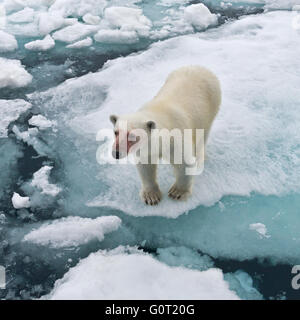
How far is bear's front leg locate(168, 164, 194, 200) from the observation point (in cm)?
246

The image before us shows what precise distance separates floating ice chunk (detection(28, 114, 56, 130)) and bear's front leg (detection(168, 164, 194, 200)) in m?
1.37

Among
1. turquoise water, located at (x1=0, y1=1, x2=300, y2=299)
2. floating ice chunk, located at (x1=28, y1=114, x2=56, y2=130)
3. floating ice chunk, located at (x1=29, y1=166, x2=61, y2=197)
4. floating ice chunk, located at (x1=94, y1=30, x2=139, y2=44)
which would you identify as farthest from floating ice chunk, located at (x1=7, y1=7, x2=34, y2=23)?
floating ice chunk, located at (x1=29, y1=166, x2=61, y2=197)

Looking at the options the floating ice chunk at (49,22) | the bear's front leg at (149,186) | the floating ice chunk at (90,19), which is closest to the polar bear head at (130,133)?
the bear's front leg at (149,186)

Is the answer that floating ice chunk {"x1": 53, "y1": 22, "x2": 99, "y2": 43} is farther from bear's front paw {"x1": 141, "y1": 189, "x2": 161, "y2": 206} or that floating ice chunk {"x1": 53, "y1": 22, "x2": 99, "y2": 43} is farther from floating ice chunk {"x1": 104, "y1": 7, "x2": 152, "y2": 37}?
bear's front paw {"x1": 141, "y1": 189, "x2": 161, "y2": 206}

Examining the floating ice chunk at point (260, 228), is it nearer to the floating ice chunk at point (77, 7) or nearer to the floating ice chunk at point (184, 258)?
the floating ice chunk at point (184, 258)

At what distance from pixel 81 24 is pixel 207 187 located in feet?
10.7

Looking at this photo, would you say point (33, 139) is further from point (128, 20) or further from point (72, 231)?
point (128, 20)

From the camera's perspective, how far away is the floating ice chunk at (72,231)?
7.93 feet

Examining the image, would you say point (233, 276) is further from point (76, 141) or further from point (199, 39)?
point (199, 39)

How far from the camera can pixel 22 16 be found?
17.6 ft

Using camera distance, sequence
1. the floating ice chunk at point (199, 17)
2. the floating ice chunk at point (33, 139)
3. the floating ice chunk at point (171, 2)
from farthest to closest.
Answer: the floating ice chunk at point (171, 2) < the floating ice chunk at point (199, 17) < the floating ice chunk at point (33, 139)

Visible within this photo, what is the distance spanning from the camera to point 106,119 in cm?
345

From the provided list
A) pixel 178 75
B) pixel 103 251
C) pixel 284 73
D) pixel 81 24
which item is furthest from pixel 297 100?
pixel 81 24

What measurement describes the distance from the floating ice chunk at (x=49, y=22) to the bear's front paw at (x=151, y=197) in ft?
10.5
